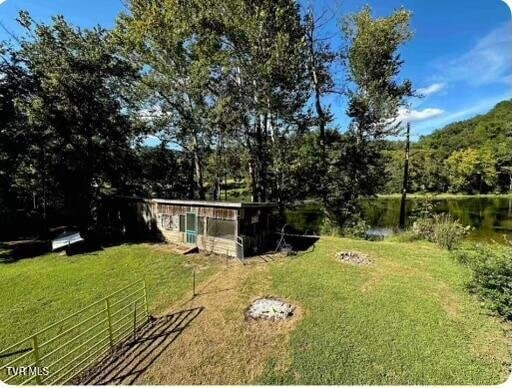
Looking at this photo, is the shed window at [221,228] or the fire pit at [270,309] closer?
the fire pit at [270,309]

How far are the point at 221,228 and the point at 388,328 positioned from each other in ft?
23.0

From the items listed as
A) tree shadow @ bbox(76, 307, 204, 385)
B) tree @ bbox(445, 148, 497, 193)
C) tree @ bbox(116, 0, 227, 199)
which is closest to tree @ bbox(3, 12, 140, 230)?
tree @ bbox(116, 0, 227, 199)

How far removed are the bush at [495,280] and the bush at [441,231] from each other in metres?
3.98

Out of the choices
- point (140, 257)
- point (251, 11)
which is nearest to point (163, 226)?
point (140, 257)

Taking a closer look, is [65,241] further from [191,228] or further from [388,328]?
[388,328]

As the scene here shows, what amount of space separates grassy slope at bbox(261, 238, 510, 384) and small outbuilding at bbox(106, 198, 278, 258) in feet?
7.41

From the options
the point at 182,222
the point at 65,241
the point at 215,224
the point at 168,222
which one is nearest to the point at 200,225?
the point at 215,224

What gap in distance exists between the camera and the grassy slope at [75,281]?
23.3ft

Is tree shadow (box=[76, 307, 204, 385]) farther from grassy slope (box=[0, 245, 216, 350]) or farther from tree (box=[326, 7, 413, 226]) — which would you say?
tree (box=[326, 7, 413, 226])

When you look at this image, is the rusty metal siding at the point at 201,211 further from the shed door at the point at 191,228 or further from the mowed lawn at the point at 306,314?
the mowed lawn at the point at 306,314

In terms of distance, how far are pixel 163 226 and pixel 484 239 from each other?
17.2 meters

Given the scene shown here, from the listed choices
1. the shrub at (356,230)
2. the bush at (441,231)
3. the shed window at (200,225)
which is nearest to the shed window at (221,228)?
the shed window at (200,225)

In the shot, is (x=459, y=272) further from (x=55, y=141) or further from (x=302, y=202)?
(x=55, y=141)

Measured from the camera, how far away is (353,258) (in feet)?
34.6
